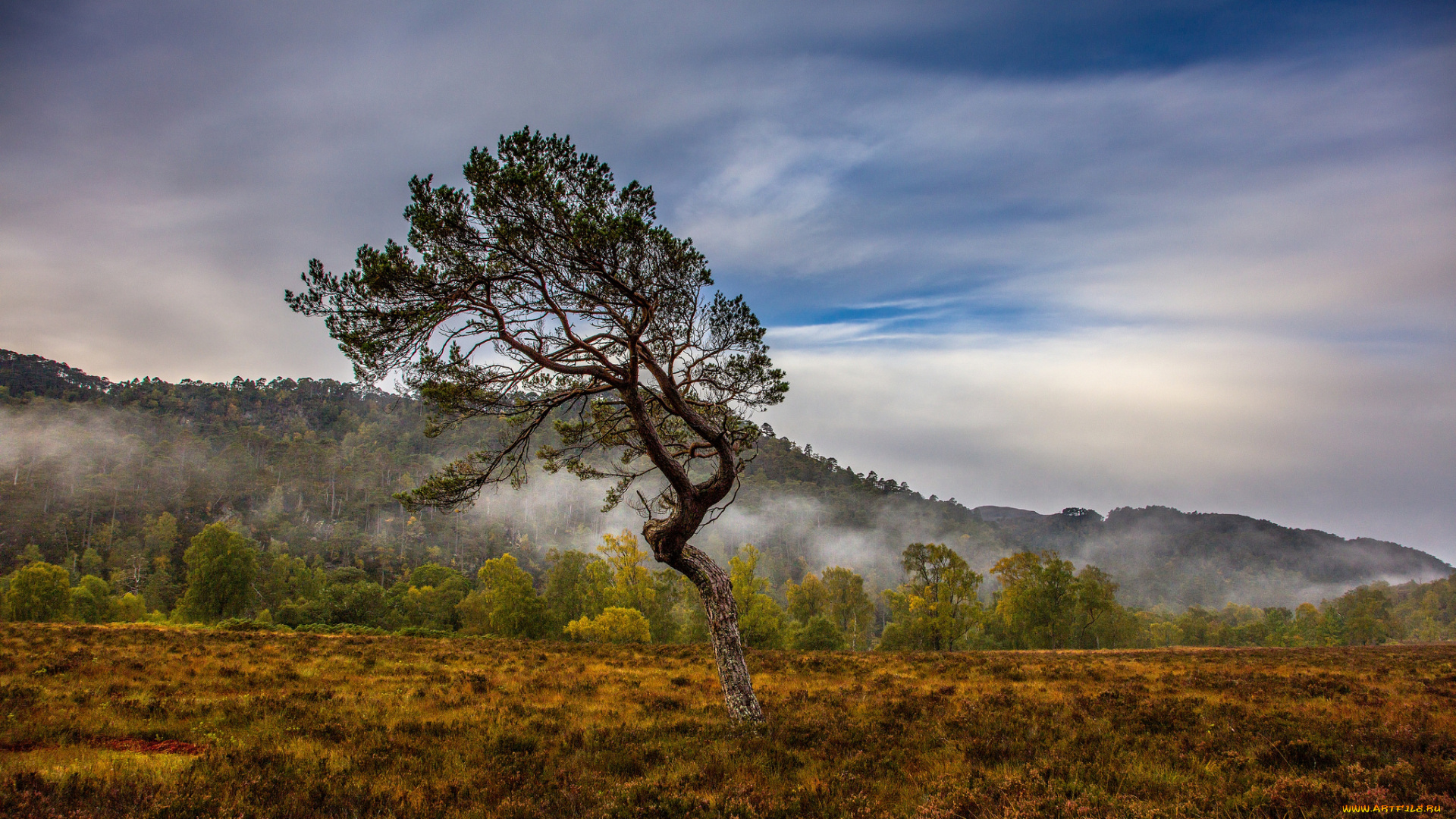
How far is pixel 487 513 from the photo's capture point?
177000 mm

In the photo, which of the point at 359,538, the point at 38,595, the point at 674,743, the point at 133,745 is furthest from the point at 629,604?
the point at 359,538

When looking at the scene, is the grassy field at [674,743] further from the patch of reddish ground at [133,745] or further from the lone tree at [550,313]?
the lone tree at [550,313]

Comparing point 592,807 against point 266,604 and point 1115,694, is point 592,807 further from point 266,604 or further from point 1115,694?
point 266,604

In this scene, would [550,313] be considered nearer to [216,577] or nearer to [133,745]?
[133,745]

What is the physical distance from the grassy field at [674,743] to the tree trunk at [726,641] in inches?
18.1

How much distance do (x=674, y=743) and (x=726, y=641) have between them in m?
1.85

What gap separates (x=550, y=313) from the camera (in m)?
9.80

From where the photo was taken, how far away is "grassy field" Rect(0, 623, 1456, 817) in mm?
5625

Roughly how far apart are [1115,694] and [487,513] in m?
188

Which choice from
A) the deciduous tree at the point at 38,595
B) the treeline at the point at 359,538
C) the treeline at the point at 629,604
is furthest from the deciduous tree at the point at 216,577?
the deciduous tree at the point at 38,595

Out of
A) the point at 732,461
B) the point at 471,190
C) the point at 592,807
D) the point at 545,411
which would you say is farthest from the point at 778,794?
the point at 471,190

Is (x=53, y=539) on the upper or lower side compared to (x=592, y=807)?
lower

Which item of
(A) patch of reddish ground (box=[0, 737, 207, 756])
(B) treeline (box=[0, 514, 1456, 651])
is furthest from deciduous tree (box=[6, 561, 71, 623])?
(A) patch of reddish ground (box=[0, 737, 207, 756])

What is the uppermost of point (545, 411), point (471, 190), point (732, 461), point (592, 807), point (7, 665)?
point (471, 190)
